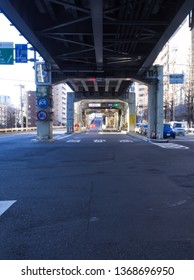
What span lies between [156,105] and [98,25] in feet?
58.6

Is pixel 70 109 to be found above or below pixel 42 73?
below

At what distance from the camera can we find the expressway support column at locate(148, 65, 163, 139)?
33.2 meters

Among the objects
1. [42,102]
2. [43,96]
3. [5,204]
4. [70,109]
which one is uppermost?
[43,96]

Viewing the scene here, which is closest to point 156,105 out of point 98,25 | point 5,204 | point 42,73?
point 42,73

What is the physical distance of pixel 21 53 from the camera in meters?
26.9

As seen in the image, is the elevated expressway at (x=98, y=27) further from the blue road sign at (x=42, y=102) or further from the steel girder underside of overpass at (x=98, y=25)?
the blue road sign at (x=42, y=102)

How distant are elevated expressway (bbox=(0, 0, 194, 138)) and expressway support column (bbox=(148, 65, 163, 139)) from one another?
172 cm

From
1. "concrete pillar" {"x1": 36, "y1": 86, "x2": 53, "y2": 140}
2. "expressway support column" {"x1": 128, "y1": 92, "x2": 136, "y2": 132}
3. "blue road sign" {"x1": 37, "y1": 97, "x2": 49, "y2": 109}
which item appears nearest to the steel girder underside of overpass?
"concrete pillar" {"x1": 36, "y1": 86, "x2": 53, "y2": 140}

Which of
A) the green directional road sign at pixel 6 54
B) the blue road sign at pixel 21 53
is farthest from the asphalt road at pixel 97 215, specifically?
the blue road sign at pixel 21 53

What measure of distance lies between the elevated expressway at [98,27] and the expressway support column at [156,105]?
1720 millimetres

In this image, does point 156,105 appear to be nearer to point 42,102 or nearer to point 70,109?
point 42,102

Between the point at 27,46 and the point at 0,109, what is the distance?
110 meters
